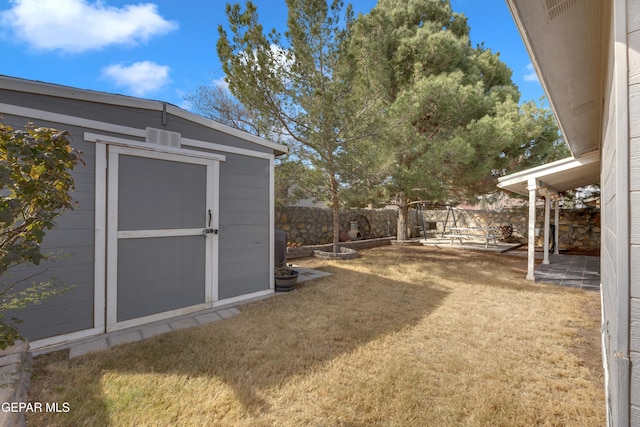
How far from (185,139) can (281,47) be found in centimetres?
422

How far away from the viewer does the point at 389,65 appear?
A: 32.4ft

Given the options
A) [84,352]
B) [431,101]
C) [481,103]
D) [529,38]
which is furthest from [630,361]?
[481,103]

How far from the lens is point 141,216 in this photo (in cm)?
346

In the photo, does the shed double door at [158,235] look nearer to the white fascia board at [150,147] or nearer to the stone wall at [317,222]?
the white fascia board at [150,147]

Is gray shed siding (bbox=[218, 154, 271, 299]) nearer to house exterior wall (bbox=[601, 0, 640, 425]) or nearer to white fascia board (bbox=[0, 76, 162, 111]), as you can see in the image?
white fascia board (bbox=[0, 76, 162, 111])

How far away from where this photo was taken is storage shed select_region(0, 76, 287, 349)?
289cm

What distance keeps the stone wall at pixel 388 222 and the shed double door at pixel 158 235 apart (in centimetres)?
540

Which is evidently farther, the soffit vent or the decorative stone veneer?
the decorative stone veneer

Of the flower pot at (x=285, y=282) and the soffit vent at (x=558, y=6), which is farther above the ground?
the soffit vent at (x=558, y=6)

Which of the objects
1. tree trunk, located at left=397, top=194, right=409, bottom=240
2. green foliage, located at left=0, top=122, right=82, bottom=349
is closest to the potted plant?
green foliage, located at left=0, top=122, right=82, bottom=349

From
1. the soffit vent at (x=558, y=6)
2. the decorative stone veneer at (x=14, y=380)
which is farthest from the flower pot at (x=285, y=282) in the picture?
the soffit vent at (x=558, y=6)

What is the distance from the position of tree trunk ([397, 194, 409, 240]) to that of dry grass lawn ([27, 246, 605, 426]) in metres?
6.62

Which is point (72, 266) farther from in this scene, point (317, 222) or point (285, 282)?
point (317, 222)

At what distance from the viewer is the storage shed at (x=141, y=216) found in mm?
2895
